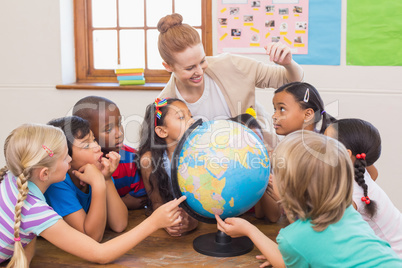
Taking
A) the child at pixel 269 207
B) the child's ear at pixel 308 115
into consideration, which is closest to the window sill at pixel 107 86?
the child's ear at pixel 308 115

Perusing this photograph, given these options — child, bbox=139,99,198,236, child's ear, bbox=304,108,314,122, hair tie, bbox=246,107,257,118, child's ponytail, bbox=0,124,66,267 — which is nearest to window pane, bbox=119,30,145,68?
hair tie, bbox=246,107,257,118

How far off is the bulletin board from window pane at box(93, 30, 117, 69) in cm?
121

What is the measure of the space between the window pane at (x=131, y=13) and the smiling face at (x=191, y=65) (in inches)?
85.1

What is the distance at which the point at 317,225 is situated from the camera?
146 centimetres

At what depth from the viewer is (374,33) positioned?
12.4 ft

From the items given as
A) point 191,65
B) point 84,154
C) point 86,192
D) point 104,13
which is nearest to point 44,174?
point 84,154

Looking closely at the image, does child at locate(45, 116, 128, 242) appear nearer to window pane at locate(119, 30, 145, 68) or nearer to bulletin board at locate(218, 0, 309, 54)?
bulletin board at locate(218, 0, 309, 54)

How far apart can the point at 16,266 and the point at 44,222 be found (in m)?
0.18

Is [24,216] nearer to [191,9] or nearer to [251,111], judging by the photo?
[251,111]

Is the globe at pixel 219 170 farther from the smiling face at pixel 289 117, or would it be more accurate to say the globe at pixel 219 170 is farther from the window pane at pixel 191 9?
the window pane at pixel 191 9

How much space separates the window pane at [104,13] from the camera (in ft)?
15.0

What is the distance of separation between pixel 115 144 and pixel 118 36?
2.47 meters

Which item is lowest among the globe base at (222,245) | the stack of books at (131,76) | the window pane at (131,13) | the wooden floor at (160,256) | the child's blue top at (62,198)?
the wooden floor at (160,256)

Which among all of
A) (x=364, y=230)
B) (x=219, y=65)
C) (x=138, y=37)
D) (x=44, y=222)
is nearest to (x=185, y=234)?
(x=44, y=222)
